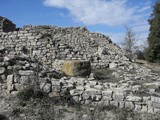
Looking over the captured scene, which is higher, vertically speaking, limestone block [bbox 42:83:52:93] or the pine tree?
the pine tree

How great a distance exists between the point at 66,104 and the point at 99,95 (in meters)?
1.02

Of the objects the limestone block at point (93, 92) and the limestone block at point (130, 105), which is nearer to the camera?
the limestone block at point (130, 105)

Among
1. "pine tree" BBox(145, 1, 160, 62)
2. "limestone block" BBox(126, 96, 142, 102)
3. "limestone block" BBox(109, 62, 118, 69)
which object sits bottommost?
"limestone block" BBox(126, 96, 142, 102)

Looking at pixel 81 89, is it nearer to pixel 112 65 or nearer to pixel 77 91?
pixel 77 91

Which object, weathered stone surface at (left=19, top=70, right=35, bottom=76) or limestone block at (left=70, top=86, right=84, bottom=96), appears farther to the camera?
weathered stone surface at (left=19, top=70, right=35, bottom=76)

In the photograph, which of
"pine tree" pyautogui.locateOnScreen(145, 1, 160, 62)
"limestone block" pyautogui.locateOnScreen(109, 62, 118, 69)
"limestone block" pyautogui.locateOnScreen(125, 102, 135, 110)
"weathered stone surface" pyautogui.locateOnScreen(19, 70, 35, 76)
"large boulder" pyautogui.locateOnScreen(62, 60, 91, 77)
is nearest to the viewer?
"limestone block" pyautogui.locateOnScreen(125, 102, 135, 110)

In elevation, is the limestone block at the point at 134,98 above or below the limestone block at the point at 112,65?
below

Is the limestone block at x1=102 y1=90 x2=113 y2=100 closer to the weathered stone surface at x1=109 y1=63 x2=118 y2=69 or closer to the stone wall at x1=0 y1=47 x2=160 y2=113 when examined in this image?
the stone wall at x1=0 y1=47 x2=160 y2=113

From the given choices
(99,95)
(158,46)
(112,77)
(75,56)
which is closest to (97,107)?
(99,95)

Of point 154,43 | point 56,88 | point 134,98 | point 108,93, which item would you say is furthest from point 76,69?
point 154,43

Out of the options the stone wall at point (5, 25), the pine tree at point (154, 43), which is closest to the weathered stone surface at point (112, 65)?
the stone wall at point (5, 25)

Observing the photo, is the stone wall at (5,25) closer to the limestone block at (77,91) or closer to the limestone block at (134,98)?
the limestone block at (77,91)

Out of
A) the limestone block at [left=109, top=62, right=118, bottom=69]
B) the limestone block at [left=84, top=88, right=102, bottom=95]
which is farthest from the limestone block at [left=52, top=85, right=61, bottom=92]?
the limestone block at [left=109, top=62, right=118, bottom=69]

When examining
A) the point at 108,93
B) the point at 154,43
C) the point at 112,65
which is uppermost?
the point at 154,43
